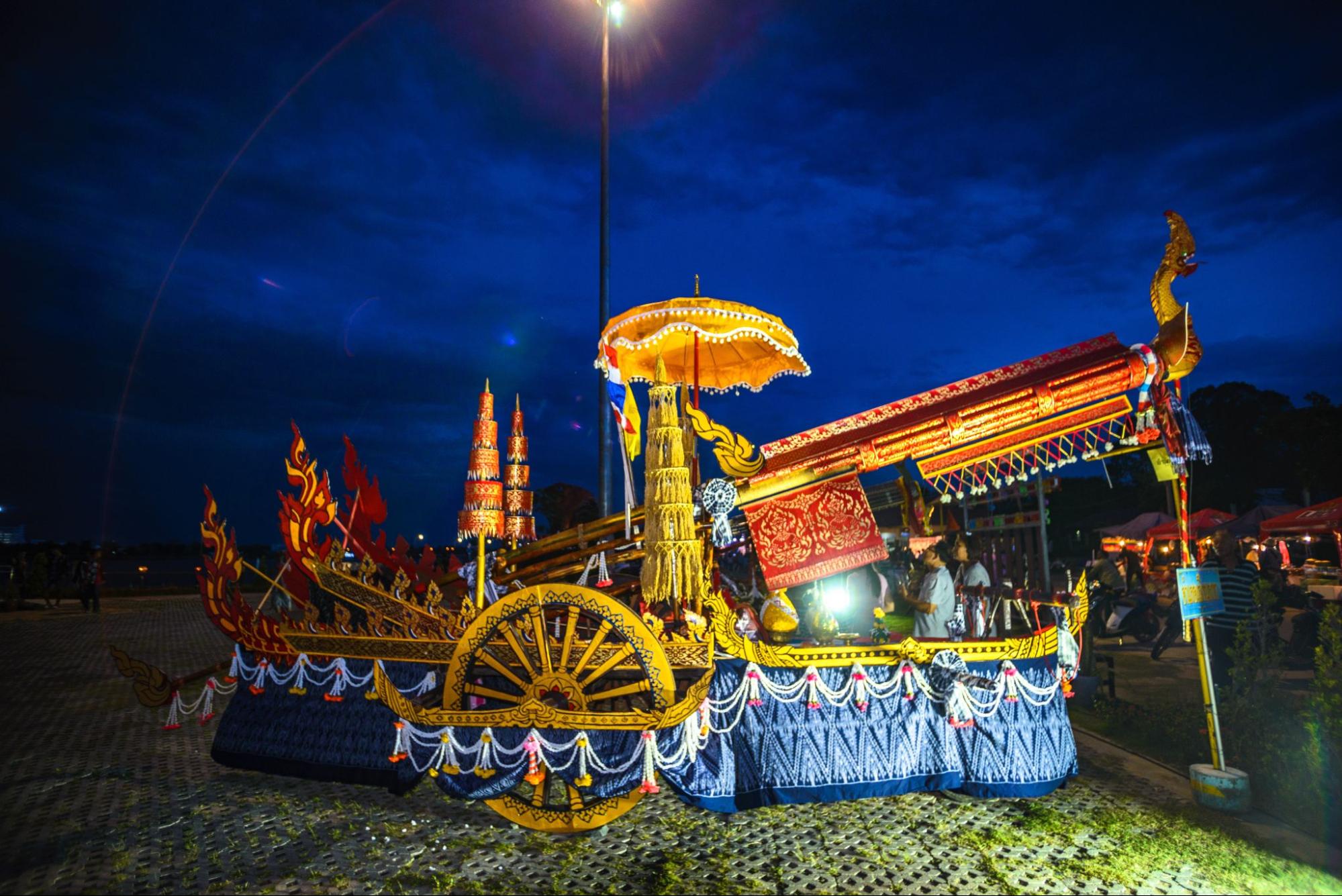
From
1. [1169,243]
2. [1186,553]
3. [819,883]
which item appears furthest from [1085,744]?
[1169,243]

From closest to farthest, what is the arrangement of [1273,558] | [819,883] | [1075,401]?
[819,883], [1075,401], [1273,558]

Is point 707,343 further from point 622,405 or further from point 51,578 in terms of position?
point 51,578

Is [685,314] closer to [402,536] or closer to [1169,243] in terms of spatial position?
[1169,243]

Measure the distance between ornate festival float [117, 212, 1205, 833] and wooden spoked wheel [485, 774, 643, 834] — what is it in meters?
0.02

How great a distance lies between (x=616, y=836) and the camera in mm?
4402

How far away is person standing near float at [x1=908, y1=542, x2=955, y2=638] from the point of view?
5.83m

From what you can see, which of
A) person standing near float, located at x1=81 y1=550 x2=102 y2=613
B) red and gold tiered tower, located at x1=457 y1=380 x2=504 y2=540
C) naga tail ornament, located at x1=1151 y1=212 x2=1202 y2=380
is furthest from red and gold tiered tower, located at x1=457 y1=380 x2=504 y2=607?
person standing near float, located at x1=81 y1=550 x2=102 y2=613

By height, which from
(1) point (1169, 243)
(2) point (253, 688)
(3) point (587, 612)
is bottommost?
(2) point (253, 688)

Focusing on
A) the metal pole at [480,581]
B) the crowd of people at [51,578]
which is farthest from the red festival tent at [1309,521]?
the crowd of people at [51,578]

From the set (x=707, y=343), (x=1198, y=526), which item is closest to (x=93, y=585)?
(x=707, y=343)

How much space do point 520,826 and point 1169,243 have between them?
6751 millimetres

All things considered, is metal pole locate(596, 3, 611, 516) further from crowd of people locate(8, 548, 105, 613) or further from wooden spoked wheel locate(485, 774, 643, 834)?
crowd of people locate(8, 548, 105, 613)

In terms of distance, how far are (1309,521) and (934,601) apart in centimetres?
1138

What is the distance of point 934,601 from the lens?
5.84 meters
